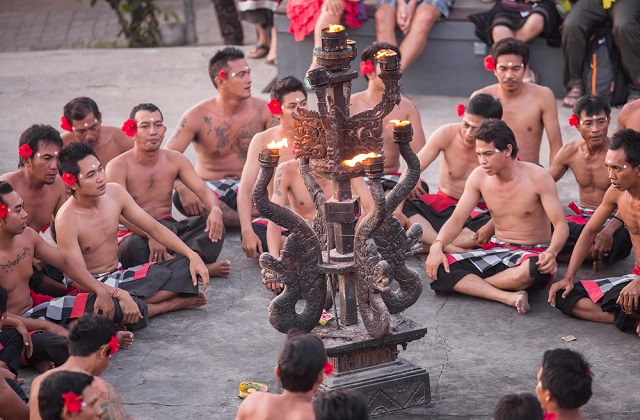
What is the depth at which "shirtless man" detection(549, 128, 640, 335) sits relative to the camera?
7035 millimetres

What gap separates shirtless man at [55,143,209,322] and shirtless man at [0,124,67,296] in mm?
365

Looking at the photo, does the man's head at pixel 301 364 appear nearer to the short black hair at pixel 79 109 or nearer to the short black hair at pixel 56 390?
the short black hair at pixel 56 390

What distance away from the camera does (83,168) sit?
7410 millimetres

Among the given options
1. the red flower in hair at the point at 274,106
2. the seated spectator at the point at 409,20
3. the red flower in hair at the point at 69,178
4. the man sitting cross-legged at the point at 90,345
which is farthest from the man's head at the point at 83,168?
the seated spectator at the point at 409,20

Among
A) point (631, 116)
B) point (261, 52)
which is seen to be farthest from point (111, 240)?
point (261, 52)

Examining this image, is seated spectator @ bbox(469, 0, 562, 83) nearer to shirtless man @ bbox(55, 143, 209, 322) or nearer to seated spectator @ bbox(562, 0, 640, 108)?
seated spectator @ bbox(562, 0, 640, 108)

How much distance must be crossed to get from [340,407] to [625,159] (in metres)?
3.01

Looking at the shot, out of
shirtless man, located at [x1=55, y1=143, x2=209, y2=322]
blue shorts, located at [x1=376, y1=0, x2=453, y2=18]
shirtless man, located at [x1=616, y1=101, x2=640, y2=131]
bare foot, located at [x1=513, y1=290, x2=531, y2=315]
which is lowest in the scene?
bare foot, located at [x1=513, y1=290, x2=531, y2=315]

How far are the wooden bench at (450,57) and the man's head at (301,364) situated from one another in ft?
21.9

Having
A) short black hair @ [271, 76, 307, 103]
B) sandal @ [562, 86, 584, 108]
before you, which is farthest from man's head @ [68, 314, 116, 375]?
sandal @ [562, 86, 584, 108]

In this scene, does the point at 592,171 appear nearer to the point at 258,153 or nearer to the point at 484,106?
the point at 484,106

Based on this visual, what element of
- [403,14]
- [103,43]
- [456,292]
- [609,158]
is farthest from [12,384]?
[103,43]

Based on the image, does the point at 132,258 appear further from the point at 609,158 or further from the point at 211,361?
the point at 609,158

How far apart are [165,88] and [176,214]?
316 centimetres
